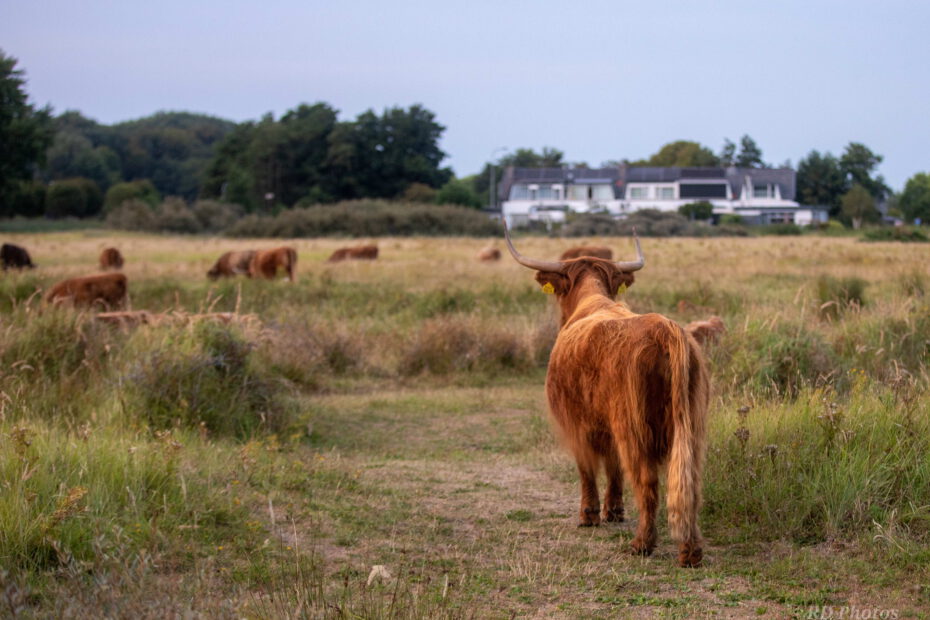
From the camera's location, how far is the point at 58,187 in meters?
75.9

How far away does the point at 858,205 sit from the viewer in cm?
3972

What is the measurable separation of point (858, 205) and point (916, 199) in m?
2.31

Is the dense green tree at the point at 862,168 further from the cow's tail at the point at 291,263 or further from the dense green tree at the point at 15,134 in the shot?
the dense green tree at the point at 15,134

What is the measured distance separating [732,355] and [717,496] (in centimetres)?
366

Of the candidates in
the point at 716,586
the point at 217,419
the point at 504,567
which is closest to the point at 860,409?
the point at 716,586

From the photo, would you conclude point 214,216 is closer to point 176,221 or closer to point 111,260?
point 176,221

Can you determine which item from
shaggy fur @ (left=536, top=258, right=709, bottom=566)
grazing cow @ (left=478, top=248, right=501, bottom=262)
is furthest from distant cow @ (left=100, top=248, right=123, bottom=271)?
shaggy fur @ (left=536, top=258, right=709, bottom=566)

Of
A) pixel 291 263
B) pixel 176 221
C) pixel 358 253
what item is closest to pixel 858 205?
pixel 358 253

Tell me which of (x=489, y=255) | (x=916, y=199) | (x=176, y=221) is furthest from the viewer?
(x=176, y=221)

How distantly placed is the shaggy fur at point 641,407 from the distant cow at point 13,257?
67.4 feet

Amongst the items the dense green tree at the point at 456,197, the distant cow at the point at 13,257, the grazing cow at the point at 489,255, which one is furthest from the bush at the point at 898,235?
the dense green tree at the point at 456,197

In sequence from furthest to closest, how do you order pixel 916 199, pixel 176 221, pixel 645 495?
pixel 176 221
pixel 916 199
pixel 645 495

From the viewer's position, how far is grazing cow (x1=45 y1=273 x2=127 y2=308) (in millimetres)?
15375

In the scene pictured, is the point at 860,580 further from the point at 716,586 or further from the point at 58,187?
the point at 58,187
